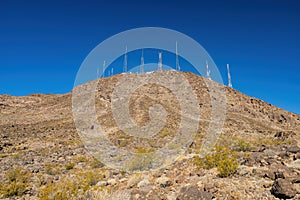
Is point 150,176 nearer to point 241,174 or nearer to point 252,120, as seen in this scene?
point 241,174

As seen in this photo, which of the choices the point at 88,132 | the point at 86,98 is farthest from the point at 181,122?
the point at 86,98

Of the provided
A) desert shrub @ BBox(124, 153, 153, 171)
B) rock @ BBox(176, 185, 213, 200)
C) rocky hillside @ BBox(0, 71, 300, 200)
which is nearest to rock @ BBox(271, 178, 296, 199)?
rocky hillside @ BBox(0, 71, 300, 200)

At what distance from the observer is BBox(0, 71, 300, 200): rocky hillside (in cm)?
661

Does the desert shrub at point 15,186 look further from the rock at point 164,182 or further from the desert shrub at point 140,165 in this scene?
the rock at point 164,182

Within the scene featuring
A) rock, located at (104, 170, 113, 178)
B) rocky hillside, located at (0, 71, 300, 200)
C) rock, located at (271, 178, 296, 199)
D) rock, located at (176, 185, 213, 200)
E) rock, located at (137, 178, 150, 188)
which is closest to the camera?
rock, located at (271, 178, 296, 199)

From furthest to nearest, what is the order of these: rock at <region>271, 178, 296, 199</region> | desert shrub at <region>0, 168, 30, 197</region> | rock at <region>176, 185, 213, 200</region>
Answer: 1. desert shrub at <region>0, 168, 30, 197</region>
2. rock at <region>176, 185, 213, 200</region>
3. rock at <region>271, 178, 296, 199</region>

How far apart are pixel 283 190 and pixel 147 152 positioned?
31.2ft

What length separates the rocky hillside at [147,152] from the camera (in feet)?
21.7

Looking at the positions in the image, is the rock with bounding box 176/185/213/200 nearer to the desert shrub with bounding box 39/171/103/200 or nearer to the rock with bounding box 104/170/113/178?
the desert shrub with bounding box 39/171/103/200

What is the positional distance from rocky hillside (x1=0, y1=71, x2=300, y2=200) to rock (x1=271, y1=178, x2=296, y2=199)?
0.02m

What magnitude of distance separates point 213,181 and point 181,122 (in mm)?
19920

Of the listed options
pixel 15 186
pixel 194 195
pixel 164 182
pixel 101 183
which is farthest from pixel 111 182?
pixel 194 195

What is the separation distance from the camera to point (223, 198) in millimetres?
5699

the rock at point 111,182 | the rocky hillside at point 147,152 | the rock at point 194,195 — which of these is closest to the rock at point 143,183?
the rocky hillside at point 147,152
